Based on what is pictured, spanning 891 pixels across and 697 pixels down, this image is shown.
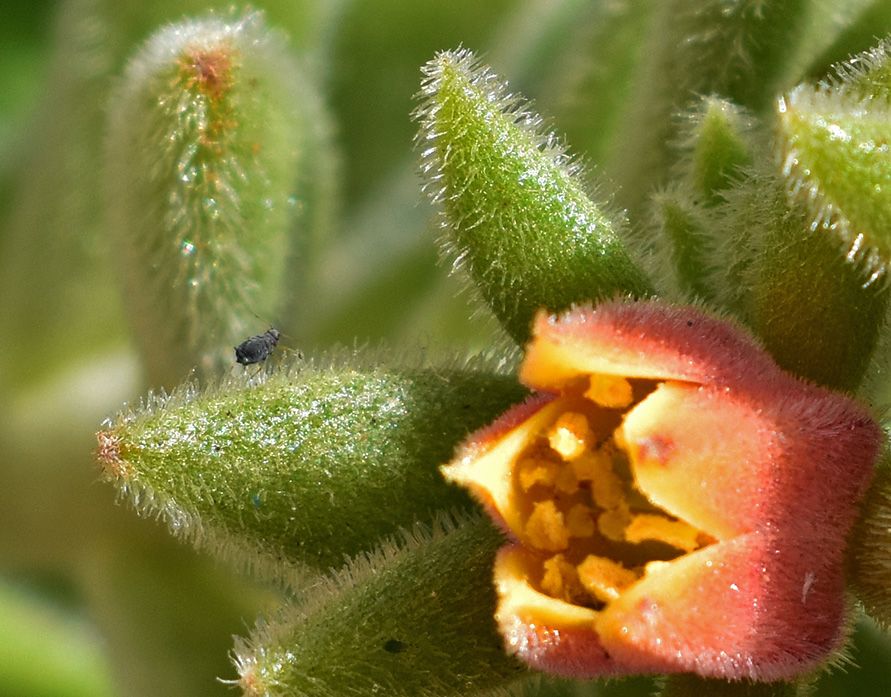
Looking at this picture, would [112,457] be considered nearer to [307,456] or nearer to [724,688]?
[307,456]

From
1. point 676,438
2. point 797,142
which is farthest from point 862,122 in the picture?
point 676,438

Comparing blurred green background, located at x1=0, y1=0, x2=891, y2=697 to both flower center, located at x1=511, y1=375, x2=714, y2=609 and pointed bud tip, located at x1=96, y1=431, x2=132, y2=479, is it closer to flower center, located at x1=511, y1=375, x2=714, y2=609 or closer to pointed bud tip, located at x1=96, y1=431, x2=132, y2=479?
pointed bud tip, located at x1=96, y1=431, x2=132, y2=479

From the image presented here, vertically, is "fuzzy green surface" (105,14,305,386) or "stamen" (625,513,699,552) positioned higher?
"fuzzy green surface" (105,14,305,386)

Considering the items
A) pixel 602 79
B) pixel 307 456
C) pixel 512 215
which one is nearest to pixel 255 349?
pixel 307 456

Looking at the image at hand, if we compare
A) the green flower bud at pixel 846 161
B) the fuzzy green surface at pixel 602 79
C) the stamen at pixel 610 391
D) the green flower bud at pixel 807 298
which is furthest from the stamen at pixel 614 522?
the fuzzy green surface at pixel 602 79

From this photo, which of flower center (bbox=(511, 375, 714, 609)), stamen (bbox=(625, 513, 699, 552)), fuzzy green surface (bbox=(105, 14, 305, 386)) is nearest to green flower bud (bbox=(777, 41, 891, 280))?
flower center (bbox=(511, 375, 714, 609))

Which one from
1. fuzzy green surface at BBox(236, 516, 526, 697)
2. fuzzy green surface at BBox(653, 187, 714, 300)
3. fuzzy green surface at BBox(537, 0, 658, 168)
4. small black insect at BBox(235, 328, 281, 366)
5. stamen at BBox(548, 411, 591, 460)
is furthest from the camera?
fuzzy green surface at BBox(537, 0, 658, 168)

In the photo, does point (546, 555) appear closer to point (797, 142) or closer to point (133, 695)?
point (797, 142)
